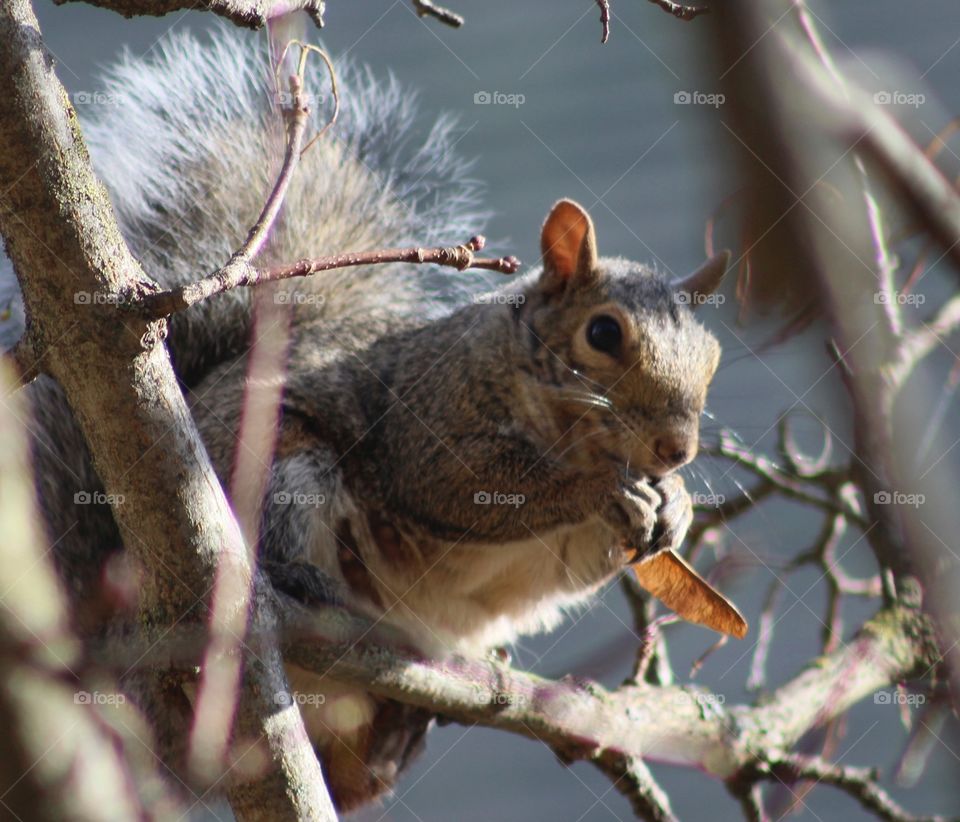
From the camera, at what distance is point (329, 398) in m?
1.79

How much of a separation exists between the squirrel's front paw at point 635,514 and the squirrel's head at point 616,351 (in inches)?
1.3

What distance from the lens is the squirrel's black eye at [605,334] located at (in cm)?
150

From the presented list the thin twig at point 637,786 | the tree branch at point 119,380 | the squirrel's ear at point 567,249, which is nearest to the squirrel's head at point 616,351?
the squirrel's ear at point 567,249

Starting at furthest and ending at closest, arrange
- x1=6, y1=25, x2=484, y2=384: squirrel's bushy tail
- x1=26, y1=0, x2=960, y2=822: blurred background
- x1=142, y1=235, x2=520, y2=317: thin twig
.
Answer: x1=26, y1=0, x2=960, y2=822: blurred background
x1=6, y1=25, x2=484, y2=384: squirrel's bushy tail
x1=142, y1=235, x2=520, y2=317: thin twig

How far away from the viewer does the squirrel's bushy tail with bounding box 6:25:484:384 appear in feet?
6.00

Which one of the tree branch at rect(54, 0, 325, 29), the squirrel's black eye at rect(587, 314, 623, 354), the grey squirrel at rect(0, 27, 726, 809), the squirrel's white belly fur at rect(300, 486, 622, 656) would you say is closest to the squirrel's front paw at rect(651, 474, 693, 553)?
the grey squirrel at rect(0, 27, 726, 809)

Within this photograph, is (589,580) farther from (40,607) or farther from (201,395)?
(40,607)

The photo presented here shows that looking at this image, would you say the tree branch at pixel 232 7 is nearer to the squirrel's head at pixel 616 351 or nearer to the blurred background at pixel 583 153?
the squirrel's head at pixel 616 351

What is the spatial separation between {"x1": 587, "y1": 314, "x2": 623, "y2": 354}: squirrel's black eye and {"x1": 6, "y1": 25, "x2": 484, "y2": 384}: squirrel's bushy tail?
525 millimetres

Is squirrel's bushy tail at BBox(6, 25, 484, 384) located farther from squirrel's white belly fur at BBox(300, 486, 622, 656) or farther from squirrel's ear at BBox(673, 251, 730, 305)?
squirrel's ear at BBox(673, 251, 730, 305)

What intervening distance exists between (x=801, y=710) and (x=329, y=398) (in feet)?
2.63

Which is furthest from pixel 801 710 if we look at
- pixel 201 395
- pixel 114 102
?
pixel 114 102

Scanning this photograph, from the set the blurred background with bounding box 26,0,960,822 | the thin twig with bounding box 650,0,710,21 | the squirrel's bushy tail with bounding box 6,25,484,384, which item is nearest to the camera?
the thin twig with bounding box 650,0,710,21

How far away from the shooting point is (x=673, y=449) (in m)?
1.42
